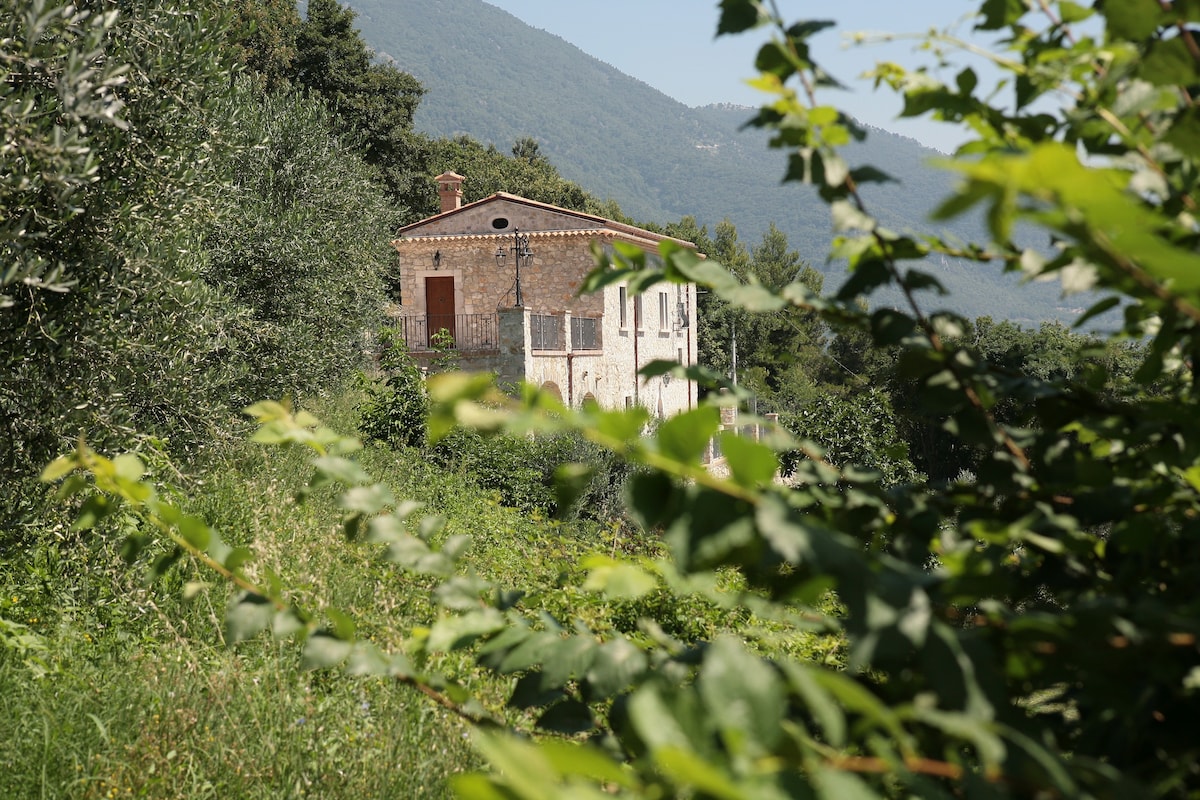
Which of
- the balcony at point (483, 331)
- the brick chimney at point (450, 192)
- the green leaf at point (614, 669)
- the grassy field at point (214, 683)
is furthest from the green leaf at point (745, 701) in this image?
the brick chimney at point (450, 192)

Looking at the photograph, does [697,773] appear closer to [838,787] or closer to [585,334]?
[838,787]

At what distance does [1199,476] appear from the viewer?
108 cm

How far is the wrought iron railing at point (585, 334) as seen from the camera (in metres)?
22.2

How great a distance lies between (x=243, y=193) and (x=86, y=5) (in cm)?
646

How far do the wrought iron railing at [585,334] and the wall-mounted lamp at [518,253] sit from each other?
182 centimetres

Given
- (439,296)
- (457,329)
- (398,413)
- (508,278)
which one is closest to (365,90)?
(439,296)

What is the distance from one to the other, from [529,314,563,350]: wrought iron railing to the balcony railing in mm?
2080

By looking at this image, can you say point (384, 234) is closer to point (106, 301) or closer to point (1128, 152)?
point (106, 301)

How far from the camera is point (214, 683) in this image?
12.8ft

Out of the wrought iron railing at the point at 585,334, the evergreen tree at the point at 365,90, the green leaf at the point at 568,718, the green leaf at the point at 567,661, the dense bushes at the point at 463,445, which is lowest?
the dense bushes at the point at 463,445

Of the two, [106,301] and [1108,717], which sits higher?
[106,301]

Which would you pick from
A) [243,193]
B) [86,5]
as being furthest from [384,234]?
[86,5]

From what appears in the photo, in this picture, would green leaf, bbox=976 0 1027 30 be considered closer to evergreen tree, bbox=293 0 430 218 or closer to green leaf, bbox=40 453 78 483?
green leaf, bbox=40 453 78 483

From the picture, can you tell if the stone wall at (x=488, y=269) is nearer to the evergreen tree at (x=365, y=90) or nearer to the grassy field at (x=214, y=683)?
the evergreen tree at (x=365, y=90)
